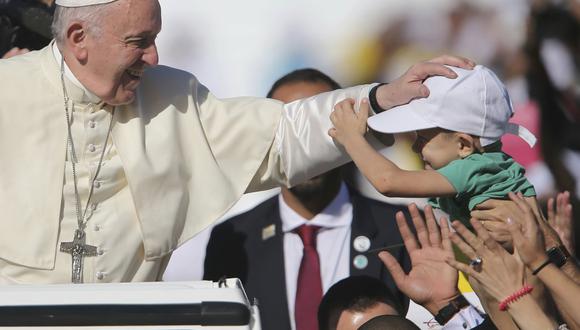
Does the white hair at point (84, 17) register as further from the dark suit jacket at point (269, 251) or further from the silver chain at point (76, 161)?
the dark suit jacket at point (269, 251)

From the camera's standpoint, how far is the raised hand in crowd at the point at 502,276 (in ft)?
11.3

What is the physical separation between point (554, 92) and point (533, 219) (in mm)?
3003

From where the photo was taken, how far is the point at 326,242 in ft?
18.1

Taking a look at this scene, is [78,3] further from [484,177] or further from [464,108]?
[484,177]

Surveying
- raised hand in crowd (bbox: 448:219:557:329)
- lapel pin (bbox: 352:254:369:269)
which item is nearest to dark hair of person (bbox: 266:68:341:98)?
lapel pin (bbox: 352:254:369:269)

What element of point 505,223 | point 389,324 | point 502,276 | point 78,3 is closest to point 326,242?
point 389,324

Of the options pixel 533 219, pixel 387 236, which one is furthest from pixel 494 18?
pixel 533 219

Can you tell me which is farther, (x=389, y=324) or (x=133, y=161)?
(x=133, y=161)

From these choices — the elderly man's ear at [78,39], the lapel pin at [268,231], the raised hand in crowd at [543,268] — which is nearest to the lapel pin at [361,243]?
the lapel pin at [268,231]

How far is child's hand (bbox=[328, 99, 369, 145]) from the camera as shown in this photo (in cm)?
410

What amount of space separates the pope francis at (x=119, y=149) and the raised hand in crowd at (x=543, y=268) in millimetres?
773

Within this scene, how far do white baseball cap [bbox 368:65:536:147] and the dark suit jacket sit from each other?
1.41 metres

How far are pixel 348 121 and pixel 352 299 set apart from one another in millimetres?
693

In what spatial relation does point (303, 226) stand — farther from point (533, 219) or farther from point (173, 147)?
point (533, 219)
